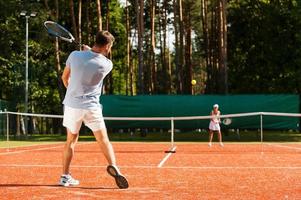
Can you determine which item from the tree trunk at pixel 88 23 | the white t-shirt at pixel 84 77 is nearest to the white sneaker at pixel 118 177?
the white t-shirt at pixel 84 77

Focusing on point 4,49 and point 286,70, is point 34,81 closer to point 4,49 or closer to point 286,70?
point 4,49

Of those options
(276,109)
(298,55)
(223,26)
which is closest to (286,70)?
(298,55)

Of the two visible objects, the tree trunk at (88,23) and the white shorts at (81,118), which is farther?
the tree trunk at (88,23)

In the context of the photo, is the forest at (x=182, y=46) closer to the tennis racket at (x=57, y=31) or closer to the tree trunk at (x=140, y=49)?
the tree trunk at (x=140, y=49)

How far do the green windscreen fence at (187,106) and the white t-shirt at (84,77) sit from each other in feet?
63.2

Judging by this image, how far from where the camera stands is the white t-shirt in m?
6.71

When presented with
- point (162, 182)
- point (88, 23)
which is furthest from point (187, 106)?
point (162, 182)

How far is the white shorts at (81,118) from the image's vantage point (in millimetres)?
6770

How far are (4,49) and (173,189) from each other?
32.9 m

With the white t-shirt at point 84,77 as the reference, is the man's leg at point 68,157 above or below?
below

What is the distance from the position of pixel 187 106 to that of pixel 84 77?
20.1m

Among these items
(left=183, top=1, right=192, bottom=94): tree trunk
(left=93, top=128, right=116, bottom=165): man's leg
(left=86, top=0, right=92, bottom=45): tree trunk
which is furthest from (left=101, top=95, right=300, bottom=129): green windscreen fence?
(left=93, top=128, right=116, bottom=165): man's leg

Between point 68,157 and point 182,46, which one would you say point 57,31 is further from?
point 182,46

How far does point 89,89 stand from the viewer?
6.79 m
